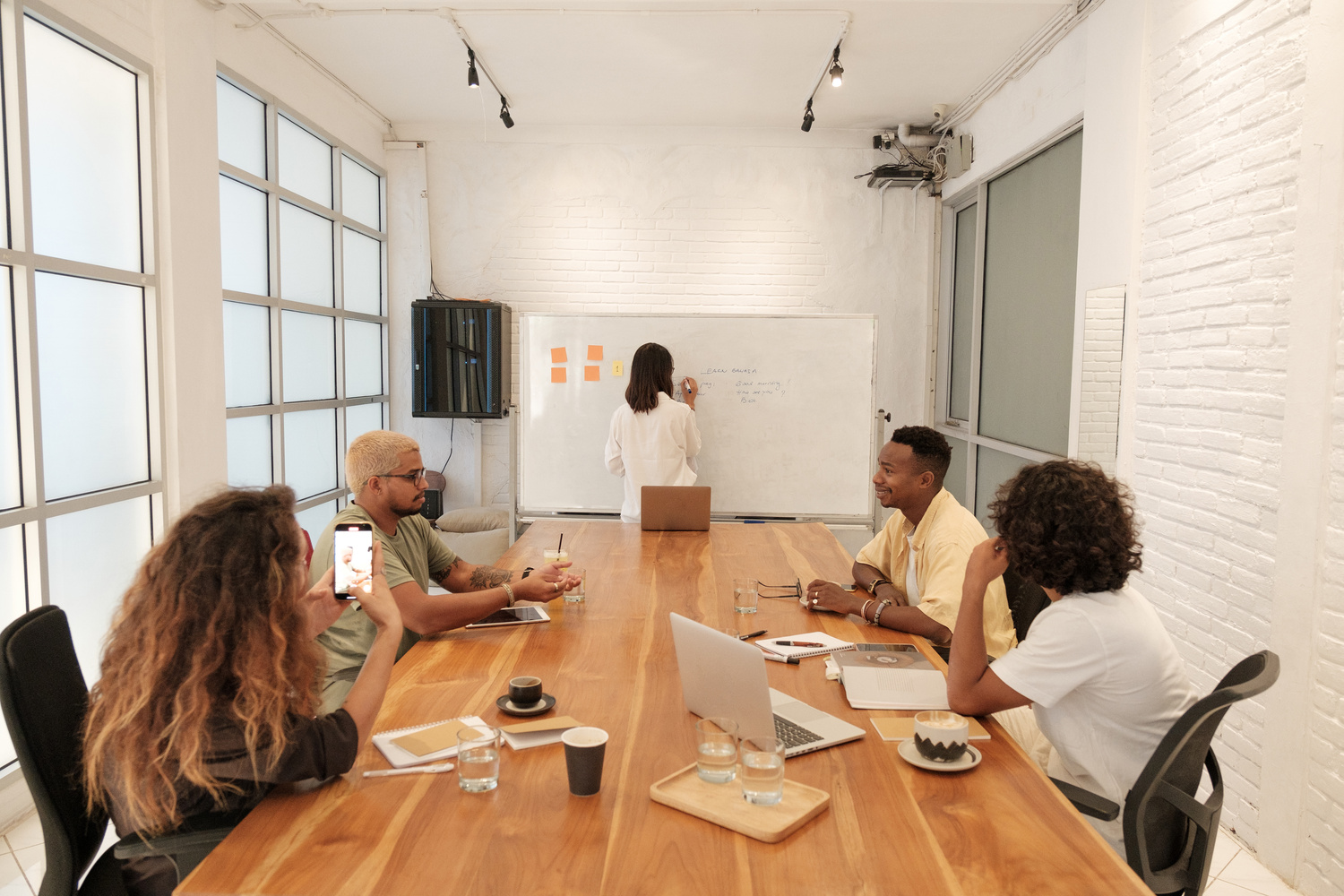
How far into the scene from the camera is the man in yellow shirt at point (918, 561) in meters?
2.47

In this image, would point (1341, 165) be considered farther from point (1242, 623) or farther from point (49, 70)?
point (49, 70)

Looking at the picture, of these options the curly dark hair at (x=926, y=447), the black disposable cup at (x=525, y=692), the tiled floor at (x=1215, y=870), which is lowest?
the tiled floor at (x=1215, y=870)

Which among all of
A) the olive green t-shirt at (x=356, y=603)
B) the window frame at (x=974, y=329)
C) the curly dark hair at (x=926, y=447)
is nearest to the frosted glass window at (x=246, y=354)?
the olive green t-shirt at (x=356, y=603)

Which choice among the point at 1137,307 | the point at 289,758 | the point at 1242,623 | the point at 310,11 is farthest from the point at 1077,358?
the point at 310,11

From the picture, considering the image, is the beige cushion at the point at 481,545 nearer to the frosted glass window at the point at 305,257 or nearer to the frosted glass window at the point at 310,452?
the frosted glass window at the point at 310,452

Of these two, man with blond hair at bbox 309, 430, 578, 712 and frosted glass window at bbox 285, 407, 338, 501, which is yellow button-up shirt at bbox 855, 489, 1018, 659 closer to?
man with blond hair at bbox 309, 430, 578, 712

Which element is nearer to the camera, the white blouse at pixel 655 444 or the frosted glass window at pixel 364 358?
the white blouse at pixel 655 444

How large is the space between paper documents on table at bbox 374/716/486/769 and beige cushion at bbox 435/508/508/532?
433 centimetres

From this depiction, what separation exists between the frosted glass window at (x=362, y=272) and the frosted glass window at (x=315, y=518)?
4.31 feet

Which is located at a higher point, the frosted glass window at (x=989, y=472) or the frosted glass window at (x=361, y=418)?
the frosted glass window at (x=361, y=418)

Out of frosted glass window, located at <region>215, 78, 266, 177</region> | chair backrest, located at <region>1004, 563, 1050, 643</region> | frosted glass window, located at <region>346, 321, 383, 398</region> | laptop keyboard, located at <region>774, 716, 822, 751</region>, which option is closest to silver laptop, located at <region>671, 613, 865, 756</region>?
laptop keyboard, located at <region>774, 716, 822, 751</region>

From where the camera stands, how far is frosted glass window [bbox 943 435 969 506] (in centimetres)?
608

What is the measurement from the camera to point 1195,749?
5.35 feet

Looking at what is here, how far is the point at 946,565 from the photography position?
2555mm
